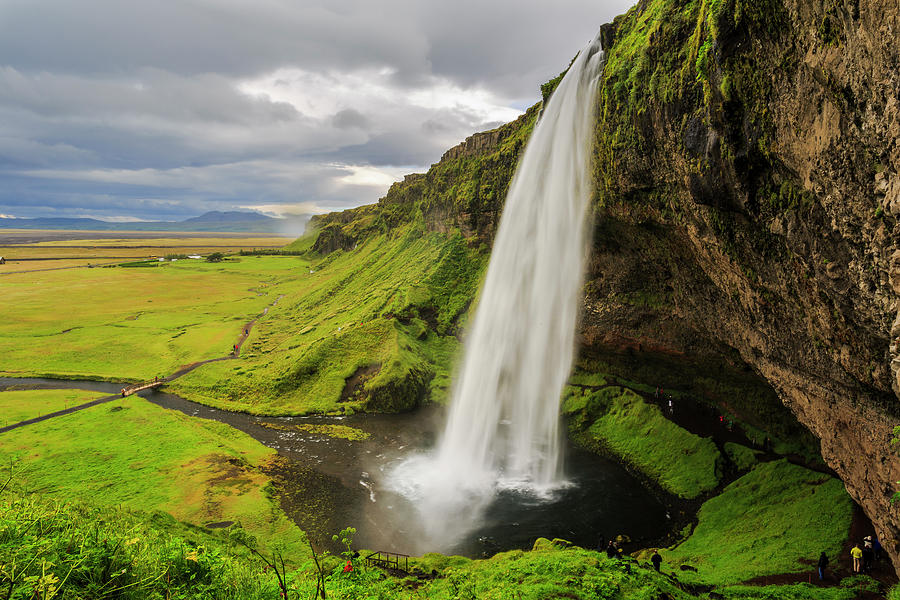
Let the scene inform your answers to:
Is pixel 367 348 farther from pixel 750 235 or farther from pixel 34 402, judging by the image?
pixel 750 235

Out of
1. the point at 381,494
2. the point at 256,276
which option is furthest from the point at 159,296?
the point at 381,494

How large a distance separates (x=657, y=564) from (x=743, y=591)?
2.92m

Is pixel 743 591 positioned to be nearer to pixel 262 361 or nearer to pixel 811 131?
pixel 811 131

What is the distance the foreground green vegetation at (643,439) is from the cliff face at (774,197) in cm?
538

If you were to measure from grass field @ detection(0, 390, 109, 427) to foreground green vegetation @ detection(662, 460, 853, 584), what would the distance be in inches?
1936

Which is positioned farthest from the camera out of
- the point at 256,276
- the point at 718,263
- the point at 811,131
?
the point at 256,276

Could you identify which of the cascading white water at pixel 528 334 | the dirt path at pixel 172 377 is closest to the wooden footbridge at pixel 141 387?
the dirt path at pixel 172 377

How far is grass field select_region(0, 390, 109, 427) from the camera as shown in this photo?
37031mm

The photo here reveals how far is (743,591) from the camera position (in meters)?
14.8

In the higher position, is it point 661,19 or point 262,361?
point 661,19

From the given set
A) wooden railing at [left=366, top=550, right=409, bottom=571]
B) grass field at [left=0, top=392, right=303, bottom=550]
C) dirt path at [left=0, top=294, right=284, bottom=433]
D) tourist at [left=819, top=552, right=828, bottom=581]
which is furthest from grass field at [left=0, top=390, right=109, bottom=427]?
tourist at [left=819, top=552, right=828, bottom=581]

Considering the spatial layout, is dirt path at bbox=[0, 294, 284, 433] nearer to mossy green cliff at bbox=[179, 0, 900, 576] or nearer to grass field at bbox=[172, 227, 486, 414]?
grass field at bbox=[172, 227, 486, 414]

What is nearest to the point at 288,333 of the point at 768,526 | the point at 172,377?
the point at 172,377

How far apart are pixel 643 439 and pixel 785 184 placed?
73.2ft
